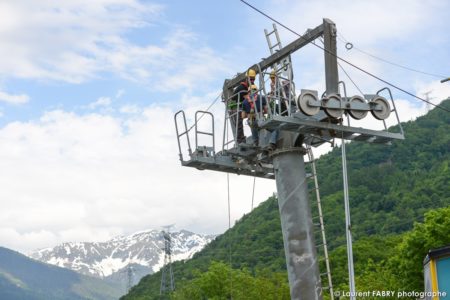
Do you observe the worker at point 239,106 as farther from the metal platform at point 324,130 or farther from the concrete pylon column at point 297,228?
the metal platform at point 324,130

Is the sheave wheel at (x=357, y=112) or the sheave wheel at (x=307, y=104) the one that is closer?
the sheave wheel at (x=307, y=104)

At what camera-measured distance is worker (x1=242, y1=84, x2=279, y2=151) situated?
17.0m

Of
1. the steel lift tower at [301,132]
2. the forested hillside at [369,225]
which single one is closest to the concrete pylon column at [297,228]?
the steel lift tower at [301,132]

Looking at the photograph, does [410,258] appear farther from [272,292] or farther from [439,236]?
[272,292]

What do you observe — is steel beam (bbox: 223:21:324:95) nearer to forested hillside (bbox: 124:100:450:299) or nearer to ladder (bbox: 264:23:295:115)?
ladder (bbox: 264:23:295:115)

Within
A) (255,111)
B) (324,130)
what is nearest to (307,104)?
(324,130)

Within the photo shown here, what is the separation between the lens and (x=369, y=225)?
131 metres

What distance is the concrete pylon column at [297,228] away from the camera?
1608 cm

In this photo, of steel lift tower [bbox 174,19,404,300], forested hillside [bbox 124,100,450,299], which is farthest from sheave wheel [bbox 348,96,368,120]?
forested hillside [bbox 124,100,450,299]

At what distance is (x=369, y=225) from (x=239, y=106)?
11646cm

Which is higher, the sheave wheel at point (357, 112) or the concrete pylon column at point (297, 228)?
the sheave wheel at point (357, 112)

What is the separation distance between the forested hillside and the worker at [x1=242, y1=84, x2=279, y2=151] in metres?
33.7

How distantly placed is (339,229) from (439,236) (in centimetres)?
7508

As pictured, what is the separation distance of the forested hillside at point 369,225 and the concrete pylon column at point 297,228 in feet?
112
